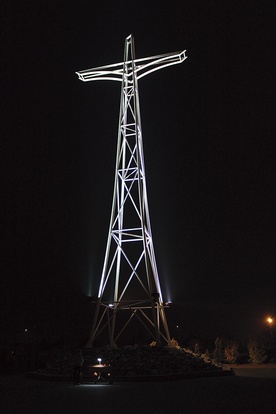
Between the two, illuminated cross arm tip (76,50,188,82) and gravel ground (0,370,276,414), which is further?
illuminated cross arm tip (76,50,188,82)

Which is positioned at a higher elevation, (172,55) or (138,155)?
(172,55)

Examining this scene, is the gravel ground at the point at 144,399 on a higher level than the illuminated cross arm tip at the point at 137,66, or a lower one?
lower

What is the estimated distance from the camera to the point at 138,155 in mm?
20125

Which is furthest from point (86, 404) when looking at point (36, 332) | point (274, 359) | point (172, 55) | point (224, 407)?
point (36, 332)

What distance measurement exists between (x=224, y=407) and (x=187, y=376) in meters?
7.03

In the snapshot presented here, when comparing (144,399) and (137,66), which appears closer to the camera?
(144,399)

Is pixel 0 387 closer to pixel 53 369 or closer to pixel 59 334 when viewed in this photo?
pixel 53 369

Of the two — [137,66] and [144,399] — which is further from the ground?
[137,66]

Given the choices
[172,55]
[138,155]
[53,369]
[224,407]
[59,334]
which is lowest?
[224,407]

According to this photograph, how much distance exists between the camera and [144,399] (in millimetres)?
9484

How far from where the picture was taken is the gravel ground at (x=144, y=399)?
7.94 m

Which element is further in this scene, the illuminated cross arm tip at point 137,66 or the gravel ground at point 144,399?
the illuminated cross arm tip at point 137,66

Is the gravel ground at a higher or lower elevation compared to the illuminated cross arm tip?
lower

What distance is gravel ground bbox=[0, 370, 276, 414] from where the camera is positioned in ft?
26.0
